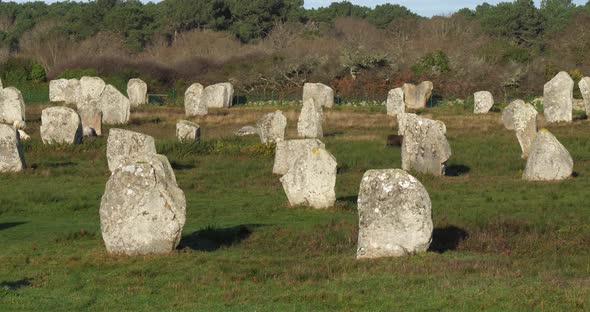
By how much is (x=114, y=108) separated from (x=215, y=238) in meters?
34.3

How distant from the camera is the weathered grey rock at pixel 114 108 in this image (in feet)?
185

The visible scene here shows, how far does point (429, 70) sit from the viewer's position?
270ft

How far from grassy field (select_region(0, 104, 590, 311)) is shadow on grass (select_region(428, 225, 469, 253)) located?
58 mm

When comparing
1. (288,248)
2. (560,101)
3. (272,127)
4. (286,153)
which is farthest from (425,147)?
(560,101)

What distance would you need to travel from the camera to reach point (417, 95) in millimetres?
69125

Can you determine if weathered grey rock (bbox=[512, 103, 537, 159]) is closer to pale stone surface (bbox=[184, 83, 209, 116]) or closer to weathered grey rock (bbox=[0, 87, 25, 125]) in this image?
weathered grey rock (bbox=[0, 87, 25, 125])

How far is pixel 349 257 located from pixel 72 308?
575 centimetres

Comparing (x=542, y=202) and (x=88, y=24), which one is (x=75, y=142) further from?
(x=88, y=24)

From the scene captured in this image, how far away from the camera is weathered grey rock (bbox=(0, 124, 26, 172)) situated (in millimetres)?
35969

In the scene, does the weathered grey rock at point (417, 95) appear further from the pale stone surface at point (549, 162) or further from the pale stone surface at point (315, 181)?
the pale stone surface at point (315, 181)

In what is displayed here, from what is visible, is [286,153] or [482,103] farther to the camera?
[482,103]

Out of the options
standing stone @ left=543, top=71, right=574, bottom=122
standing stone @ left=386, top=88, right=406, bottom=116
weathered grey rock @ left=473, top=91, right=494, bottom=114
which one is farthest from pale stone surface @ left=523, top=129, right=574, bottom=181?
weathered grey rock @ left=473, top=91, right=494, bottom=114

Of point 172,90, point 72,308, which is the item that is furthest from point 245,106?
point 72,308

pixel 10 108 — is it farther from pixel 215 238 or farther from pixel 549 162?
pixel 215 238
